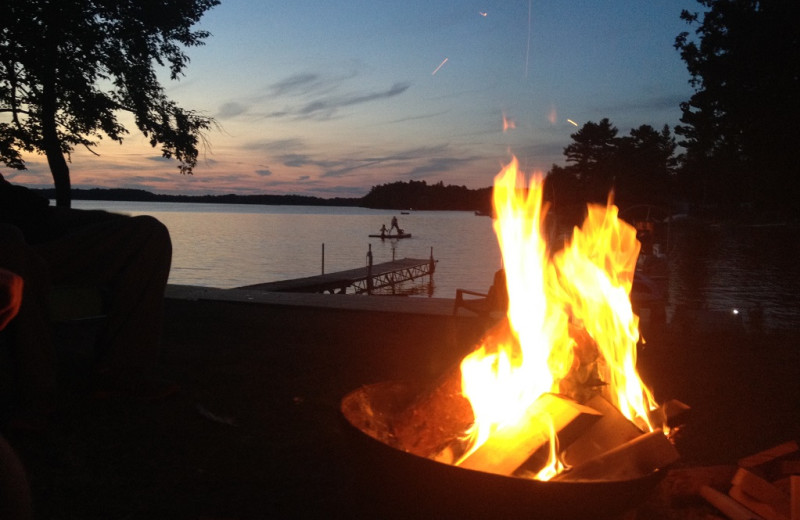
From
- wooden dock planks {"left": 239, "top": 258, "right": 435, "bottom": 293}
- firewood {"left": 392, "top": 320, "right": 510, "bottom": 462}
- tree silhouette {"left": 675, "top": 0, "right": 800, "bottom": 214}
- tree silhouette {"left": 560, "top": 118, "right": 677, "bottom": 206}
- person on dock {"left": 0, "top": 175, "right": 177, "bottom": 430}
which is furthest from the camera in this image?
tree silhouette {"left": 560, "top": 118, "right": 677, "bottom": 206}

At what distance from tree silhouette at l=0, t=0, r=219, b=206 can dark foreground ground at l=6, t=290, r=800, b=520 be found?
7.79 m

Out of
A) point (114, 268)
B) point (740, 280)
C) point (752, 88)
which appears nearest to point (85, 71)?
point (114, 268)

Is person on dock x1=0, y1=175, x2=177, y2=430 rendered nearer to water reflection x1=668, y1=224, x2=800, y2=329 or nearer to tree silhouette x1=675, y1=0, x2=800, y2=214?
water reflection x1=668, y1=224, x2=800, y2=329

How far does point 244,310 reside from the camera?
259 inches

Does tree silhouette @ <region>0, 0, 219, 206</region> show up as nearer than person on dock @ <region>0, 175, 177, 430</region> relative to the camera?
No

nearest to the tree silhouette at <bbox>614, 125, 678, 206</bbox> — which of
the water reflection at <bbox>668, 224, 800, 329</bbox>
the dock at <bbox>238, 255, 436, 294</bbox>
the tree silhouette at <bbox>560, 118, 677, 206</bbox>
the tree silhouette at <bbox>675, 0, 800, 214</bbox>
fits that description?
the tree silhouette at <bbox>560, 118, 677, 206</bbox>

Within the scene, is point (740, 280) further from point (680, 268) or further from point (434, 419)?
point (434, 419)

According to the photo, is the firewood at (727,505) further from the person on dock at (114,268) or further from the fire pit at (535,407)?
the person on dock at (114,268)

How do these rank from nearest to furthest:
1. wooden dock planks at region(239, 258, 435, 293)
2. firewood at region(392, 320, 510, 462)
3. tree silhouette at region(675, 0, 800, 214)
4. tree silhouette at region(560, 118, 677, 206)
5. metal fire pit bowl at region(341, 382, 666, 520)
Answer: metal fire pit bowl at region(341, 382, 666, 520) → firewood at region(392, 320, 510, 462) → tree silhouette at region(675, 0, 800, 214) → wooden dock planks at region(239, 258, 435, 293) → tree silhouette at region(560, 118, 677, 206)

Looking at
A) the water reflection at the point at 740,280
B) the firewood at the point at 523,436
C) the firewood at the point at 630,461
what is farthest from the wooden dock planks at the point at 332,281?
the firewood at the point at 630,461

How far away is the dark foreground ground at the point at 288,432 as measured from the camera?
1.96m

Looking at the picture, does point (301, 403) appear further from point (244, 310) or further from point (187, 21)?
point (187, 21)

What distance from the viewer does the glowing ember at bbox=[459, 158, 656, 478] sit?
2.24m

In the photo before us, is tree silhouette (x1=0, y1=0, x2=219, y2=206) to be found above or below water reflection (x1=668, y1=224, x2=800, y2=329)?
above
